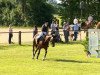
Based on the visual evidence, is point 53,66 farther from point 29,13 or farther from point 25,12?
point 29,13

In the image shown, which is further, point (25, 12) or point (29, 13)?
point (29, 13)

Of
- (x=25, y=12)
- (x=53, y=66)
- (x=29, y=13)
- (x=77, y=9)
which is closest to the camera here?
(x=53, y=66)

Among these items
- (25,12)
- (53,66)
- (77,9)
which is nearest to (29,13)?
(25,12)

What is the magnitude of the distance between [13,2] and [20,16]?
295 centimetres

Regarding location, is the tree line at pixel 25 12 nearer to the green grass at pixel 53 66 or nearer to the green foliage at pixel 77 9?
the green foliage at pixel 77 9

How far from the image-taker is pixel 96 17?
2311 inches

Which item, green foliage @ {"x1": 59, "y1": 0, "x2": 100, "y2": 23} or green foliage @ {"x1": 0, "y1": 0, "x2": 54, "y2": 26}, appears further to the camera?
green foliage @ {"x1": 0, "y1": 0, "x2": 54, "y2": 26}

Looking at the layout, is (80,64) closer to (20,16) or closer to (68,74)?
(68,74)

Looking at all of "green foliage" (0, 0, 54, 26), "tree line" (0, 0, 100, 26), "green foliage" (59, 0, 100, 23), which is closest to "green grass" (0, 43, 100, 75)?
"green foliage" (59, 0, 100, 23)

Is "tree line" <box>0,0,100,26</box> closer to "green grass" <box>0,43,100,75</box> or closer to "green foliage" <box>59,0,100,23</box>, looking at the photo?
"green foliage" <box>59,0,100,23</box>

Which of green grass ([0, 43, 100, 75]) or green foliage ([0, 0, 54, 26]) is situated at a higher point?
green foliage ([0, 0, 54, 26])

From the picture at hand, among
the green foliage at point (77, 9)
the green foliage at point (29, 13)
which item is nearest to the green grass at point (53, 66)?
the green foliage at point (77, 9)

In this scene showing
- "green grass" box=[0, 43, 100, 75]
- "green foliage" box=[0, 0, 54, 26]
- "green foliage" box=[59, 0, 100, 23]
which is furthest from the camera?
"green foliage" box=[0, 0, 54, 26]

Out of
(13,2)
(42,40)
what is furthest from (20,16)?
(42,40)
